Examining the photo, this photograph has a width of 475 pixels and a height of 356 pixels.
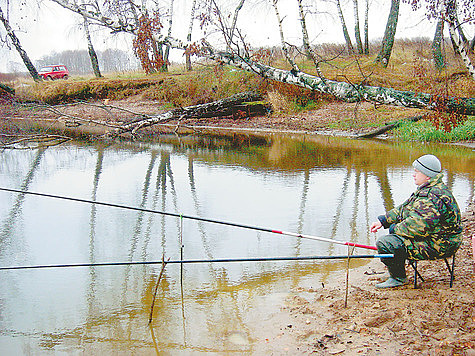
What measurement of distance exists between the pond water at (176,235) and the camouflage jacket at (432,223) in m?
1.20

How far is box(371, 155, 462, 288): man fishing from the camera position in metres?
3.64

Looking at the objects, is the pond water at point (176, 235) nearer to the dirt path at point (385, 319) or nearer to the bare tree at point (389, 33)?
the dirt path at point (385, 319)

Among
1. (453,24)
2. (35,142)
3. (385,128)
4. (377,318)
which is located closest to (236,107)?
(385,128)

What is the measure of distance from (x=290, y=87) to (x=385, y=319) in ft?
56.5

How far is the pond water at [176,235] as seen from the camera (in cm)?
387

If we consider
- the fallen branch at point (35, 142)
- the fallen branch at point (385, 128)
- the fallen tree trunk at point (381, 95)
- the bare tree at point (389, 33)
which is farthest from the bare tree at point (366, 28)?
the fallen tree trunk at point (381, 95)

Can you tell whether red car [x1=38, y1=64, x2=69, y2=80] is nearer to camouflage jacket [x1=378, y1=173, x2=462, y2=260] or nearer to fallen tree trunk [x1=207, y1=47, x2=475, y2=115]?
fallen tree trunk [x1=207, y1=47, x2=475, y2=115]

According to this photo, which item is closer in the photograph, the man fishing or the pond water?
the man fishing

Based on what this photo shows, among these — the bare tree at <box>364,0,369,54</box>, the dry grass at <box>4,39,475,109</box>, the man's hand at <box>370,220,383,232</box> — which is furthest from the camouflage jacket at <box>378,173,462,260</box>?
the bare tree at <box>364,0,369,54</box>

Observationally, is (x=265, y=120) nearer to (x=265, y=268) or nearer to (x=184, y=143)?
(x=184, y=143)

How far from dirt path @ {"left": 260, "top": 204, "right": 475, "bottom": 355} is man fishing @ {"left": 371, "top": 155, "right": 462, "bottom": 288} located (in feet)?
1.23

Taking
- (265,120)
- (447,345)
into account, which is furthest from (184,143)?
(447,345)

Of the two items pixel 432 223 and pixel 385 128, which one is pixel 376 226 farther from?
pixel 385 128

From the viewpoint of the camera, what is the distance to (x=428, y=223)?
3.65m
